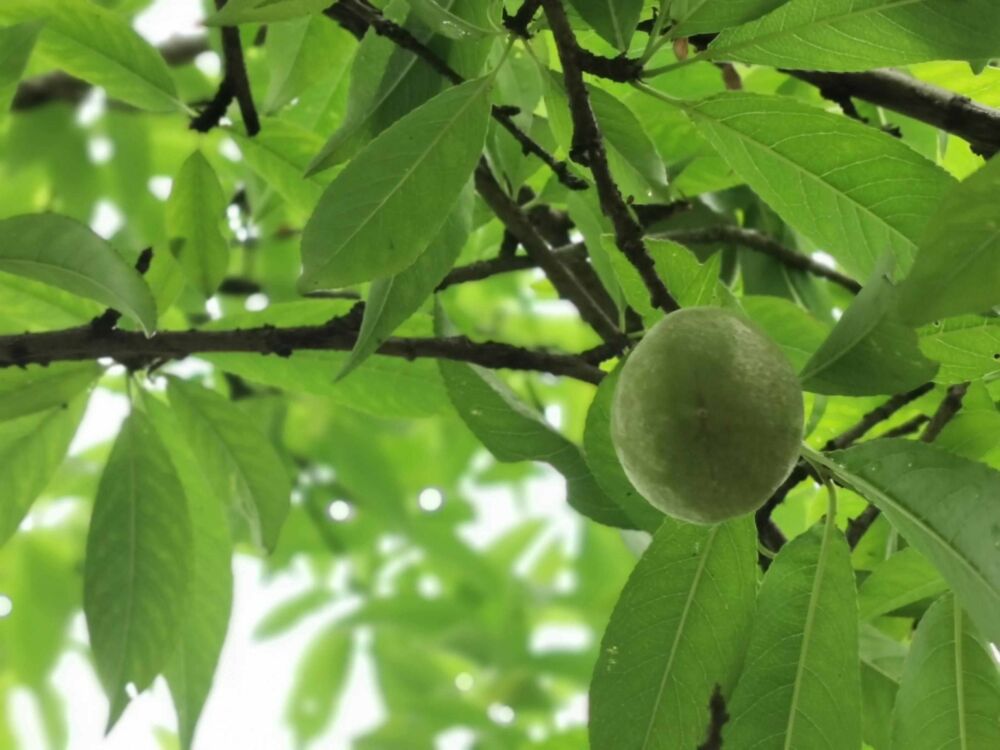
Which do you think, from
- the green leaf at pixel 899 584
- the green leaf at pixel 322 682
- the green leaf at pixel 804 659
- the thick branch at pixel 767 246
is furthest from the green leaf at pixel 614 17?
the green leaf at pixel 322 682

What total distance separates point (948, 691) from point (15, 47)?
131 cm

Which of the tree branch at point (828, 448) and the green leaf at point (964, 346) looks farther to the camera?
the tree branch at point (828, 448)

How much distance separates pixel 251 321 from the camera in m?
1.73

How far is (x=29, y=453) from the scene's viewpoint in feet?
5.65

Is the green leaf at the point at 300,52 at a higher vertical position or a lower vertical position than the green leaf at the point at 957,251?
higher

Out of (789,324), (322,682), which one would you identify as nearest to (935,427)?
(789,324)

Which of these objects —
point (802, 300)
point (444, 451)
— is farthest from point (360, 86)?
point (444, 451)

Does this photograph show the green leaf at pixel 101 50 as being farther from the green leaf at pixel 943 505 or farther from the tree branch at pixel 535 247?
the green leaf at pixel 943 505

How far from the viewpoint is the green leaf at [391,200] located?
3.51 ft

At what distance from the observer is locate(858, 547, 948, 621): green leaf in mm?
1310

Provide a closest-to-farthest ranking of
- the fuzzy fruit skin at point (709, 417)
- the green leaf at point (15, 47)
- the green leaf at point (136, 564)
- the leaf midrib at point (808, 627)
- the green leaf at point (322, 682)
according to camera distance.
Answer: the fuzzy fruit skin at point (709, 417) < the leaf midrib at point (808, 627) < the green leaf at point (15, 47) < the green leaf at point (136, 564) < the green leaf at point (322, 682)

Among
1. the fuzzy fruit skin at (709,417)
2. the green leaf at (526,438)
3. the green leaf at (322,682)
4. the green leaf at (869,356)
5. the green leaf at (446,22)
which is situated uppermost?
the green leaf at (322,682)

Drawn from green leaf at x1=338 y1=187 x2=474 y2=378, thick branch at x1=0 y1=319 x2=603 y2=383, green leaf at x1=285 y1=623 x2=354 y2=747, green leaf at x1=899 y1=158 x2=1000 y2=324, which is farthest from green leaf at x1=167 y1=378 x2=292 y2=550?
green leaf at x1=285 y1=623 x2=354 y2=747

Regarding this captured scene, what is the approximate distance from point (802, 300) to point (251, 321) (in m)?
1.01
